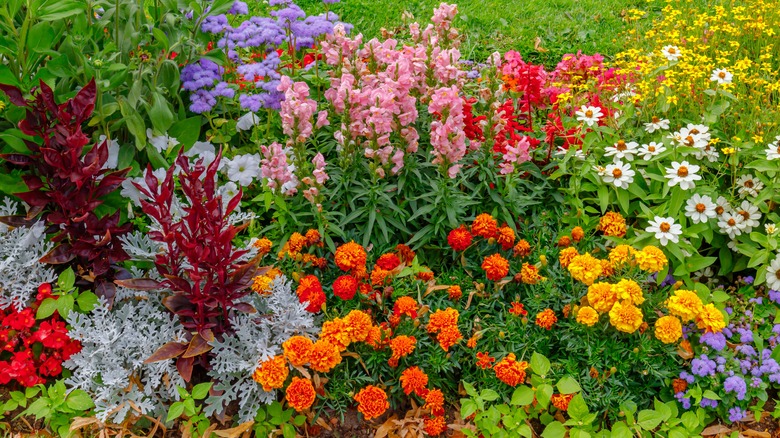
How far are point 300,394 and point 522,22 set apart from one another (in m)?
4.56

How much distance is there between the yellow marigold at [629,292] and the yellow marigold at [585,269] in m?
0.12

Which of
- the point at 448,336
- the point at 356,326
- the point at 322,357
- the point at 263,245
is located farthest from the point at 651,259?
the point at 263,245

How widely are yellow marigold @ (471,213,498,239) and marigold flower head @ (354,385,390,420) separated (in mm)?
879

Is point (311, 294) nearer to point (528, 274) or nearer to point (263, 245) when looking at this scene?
point (263, 245)

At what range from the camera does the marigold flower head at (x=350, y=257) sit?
3.04 m

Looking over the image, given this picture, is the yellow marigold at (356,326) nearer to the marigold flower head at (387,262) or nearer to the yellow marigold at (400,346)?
the yellow marigold at (400,346)

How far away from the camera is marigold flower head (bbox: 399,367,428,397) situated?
281cm

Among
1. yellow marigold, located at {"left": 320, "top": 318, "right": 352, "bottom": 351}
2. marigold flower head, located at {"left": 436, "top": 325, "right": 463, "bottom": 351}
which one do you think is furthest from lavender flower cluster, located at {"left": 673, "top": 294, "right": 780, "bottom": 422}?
yellow marigold, located at {"left": 320, "top": 318, "right": 352, "bottom": 351}

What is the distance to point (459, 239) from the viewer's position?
3.18 meters

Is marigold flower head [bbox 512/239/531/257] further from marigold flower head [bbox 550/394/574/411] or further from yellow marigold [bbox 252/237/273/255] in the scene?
yellow marigold [bbox 252/237/273/255]

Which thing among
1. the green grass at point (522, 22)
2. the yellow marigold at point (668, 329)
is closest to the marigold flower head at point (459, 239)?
the yellow marigold at point (668, 329)

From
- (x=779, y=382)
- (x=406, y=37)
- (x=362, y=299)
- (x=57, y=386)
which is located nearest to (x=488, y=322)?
(x=362, y=299)

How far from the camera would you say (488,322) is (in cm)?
319

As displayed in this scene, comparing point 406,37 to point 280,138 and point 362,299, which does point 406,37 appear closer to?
point 280,138
